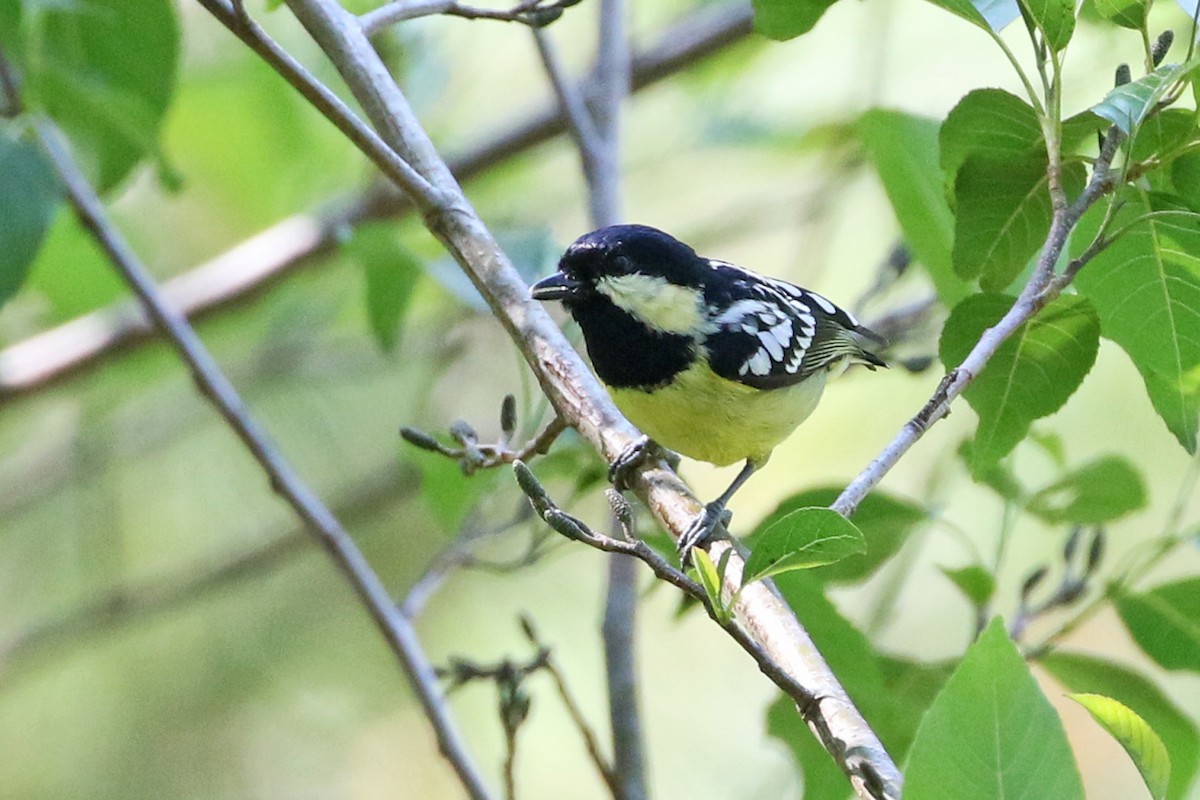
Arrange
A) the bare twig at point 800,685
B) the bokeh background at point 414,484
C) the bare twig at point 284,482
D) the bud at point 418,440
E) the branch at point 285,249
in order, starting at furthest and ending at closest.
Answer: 1. the bokeh background at point 414,484
2. the branch at point 285,249
3. the bare twig at point 284,482
4. the bud at point 418,440
5. the bare twig at point 800,685

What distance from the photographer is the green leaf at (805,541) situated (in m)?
1.23

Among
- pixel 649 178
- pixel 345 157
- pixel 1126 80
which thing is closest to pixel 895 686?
pixel 1126 80

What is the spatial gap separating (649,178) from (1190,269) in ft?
11.5

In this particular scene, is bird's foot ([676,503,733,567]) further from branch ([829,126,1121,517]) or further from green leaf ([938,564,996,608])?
green leaf ([938,564,996,608])

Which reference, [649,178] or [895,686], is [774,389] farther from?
[649,178]

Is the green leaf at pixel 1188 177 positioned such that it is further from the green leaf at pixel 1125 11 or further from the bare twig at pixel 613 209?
the bare twig at pixel 613 209

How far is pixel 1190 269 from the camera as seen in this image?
1.63 m

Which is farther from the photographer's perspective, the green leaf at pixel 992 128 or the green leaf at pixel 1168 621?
the green leaf at pixel 1168 621

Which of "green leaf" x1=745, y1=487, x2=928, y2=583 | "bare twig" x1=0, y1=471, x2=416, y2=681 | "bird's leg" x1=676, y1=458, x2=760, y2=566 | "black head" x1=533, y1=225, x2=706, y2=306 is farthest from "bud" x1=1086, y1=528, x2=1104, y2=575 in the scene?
"bare twig" x1=0, y1=471, x2=416, y2=681

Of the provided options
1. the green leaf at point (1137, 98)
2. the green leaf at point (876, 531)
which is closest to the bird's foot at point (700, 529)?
the green leaf at point (876, 531)

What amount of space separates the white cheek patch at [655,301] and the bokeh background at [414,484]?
5.09 ft

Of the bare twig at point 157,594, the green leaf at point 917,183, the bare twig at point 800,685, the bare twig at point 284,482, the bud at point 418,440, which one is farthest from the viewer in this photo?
the bare twig at point 157,594

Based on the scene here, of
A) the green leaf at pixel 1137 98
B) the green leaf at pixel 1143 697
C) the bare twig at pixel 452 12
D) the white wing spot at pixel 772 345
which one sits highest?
the green leaf at pixel 1137 98

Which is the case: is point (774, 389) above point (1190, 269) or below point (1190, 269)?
below
